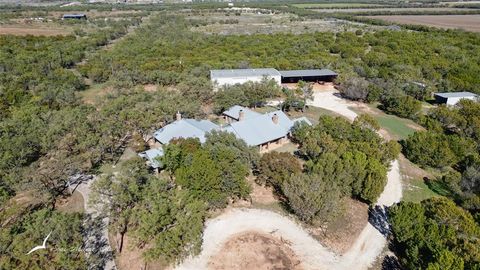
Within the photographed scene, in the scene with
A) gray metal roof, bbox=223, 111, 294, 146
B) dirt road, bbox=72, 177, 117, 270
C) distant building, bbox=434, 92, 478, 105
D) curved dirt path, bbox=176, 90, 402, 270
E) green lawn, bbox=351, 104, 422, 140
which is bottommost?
green lawn, bbox=351, 104, 422, 140

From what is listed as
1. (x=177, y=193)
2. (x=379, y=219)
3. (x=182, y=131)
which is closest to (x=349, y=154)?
(x=379, y=219)

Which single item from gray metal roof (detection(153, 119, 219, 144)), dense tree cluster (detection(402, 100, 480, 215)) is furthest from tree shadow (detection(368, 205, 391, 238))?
gray metal roof (detection(153, 119, 219, 144))

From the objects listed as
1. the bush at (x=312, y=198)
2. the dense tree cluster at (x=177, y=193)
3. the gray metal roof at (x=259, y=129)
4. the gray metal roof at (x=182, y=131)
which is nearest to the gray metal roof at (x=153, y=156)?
the dense tree cluster at (x=177, y=193)

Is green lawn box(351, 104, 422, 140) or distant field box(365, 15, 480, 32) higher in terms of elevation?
distant field box(365, 15, 480, 32)

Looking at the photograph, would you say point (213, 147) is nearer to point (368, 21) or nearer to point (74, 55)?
point (74, 55)

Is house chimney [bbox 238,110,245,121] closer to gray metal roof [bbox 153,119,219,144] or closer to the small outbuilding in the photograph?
gray metal roof [bbox 153,119,219,144]

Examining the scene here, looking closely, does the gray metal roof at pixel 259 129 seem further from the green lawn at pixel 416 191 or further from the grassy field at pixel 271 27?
the grassy field at pixel 271 27

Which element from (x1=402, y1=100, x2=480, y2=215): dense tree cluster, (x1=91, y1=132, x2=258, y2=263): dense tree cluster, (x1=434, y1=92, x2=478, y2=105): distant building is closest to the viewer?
(x1=91, y1=132, x2=258, y2=263): dense tree cluster
